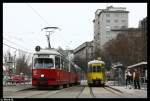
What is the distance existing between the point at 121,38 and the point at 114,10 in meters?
60.4

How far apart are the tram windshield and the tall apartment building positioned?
360 ft

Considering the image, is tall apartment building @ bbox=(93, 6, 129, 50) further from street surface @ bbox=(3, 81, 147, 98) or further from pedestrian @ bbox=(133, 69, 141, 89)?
street surface @ bbox=(3, 81, 147, 98)

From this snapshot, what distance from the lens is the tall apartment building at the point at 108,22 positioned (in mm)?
147375

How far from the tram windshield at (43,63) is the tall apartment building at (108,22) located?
10967 centimetres

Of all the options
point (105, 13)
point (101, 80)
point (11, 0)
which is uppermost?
point (105, 13)

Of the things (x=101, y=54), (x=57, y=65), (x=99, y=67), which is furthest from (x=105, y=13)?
(x=57, y=65)

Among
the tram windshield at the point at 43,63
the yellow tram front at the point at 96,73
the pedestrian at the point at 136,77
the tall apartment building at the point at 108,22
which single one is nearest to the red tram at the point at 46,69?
the tram windshield at the point at 43,63

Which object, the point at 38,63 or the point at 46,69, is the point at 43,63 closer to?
the point at 38,63

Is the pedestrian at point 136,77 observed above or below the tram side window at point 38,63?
below

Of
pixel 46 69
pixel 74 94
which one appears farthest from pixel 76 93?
pixel 46 69

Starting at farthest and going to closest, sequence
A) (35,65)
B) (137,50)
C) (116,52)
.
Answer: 1. (116,52)
2. (137,50)
3. (35,65)

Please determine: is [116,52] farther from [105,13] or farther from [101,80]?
[105,13]

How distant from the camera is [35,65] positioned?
35.6m

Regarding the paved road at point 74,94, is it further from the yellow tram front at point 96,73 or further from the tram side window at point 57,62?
the yellow tram front at point 96,73
